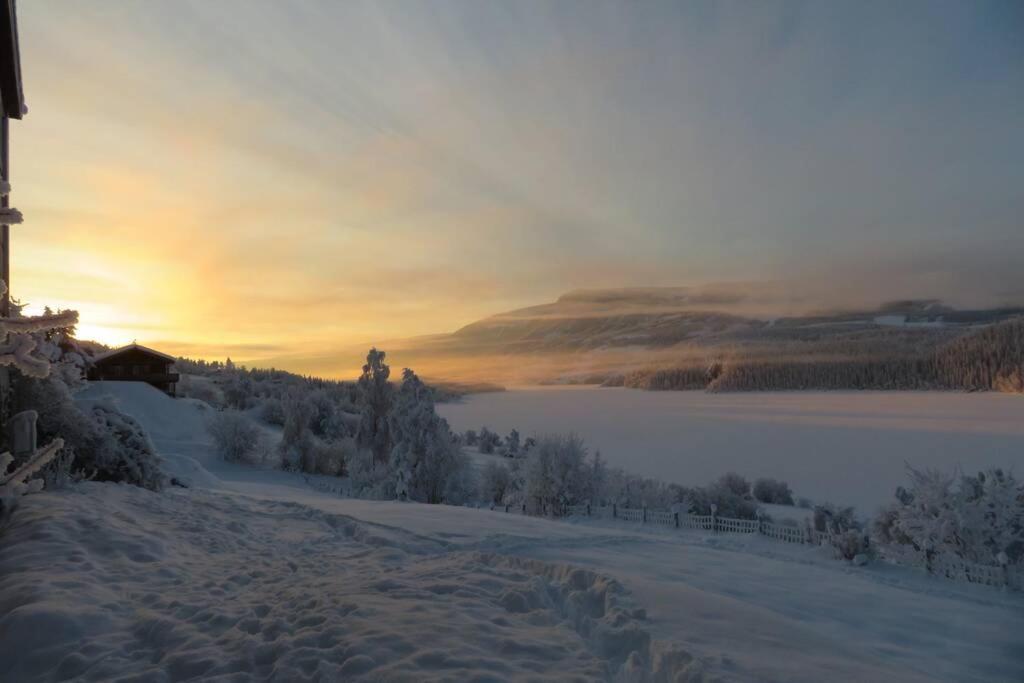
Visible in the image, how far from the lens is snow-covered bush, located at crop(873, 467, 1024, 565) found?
766 inches

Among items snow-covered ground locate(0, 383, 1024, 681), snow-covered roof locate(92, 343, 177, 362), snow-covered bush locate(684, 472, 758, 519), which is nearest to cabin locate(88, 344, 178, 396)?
snow-covered roof locate(92, 343, 177, 362)

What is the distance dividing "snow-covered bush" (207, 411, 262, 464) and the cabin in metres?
10.9

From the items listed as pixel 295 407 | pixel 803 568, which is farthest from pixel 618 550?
pixel 295 407

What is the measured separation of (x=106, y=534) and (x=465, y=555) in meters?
5.20

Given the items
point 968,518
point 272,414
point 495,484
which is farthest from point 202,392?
point 968,518

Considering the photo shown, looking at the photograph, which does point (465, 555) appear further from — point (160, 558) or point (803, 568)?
point (803, 568)

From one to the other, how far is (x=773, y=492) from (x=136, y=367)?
57.5 metres

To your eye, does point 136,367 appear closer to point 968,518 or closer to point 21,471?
point 21,471

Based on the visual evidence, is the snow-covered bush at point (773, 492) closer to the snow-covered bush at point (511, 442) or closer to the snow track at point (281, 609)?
the snow-covered bush at point (511, 442)

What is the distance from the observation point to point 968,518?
1959 cm

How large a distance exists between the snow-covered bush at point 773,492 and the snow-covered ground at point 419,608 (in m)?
32.1

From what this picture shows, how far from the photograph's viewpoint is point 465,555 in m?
9.45

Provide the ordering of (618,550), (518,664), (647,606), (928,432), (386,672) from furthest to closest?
(928,432)
(618,550)
(647,606)
(518,664)
(386,672)

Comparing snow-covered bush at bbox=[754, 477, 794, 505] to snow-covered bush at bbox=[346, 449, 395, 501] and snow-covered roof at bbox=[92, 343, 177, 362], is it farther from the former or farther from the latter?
snow-covered roof at bbox=[92, 343, 177, 362]
